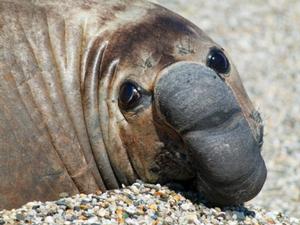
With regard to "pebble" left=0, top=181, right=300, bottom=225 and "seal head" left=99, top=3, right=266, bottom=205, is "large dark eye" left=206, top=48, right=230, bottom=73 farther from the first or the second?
"pebble" left=0, top=181, right=300, bottom=225

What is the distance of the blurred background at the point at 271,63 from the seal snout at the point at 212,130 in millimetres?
2011

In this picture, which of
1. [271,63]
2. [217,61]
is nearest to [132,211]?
[217,61]

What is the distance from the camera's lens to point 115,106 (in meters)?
5.38

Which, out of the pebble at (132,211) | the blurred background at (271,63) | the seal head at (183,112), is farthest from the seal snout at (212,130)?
the blurred background at (271,63)

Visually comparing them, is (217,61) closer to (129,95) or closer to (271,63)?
(129,95)

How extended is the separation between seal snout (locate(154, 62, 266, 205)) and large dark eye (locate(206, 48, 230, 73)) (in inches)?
11.8

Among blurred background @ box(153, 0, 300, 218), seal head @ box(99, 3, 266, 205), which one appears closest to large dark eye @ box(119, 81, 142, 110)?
seal head @ box(99, 3, 266, 205)

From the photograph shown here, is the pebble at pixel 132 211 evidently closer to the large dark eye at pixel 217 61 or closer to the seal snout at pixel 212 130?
the seal snout at pixel 212 130

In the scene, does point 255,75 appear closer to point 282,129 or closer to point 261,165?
point 282,129

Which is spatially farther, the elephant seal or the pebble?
the elephant seal

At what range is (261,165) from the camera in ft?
16.9

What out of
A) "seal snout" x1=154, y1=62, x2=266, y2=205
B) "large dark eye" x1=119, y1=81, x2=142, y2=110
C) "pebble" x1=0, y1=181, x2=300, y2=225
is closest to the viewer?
"pebble" x1=0, y1=181, x2=300, y2=225

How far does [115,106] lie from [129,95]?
0.41 feet

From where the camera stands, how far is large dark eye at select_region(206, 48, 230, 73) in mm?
5445
